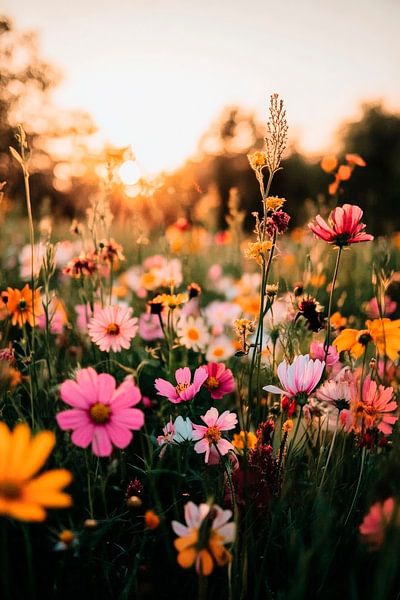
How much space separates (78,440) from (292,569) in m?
0.38

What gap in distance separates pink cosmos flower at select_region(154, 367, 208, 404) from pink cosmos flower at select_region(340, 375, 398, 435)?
32 centimetres

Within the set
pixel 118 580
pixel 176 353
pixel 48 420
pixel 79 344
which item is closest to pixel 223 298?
pixel 176 353

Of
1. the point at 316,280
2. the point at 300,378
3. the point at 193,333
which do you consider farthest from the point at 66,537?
the point at 316,280

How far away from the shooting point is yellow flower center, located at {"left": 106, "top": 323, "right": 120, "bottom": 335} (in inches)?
51.7

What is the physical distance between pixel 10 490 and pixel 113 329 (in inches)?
31.6

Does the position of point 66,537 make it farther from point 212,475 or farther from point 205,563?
point 212,475

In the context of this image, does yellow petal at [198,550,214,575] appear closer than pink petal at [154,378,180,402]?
Yes

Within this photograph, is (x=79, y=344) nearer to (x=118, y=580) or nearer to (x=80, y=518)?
(x=80, y=518)

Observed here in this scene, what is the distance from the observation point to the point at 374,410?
1066 mm

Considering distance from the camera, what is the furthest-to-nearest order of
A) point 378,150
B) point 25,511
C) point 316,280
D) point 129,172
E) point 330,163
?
1. point 378,150
2. point 330,163
3. point 316,280
4. point 129,172
5. point 25,511

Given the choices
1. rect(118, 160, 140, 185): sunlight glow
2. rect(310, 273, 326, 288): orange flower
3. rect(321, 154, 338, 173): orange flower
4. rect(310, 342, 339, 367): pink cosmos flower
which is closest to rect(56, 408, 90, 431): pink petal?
rect(310, 342, 339, 367): pink cosmos flower

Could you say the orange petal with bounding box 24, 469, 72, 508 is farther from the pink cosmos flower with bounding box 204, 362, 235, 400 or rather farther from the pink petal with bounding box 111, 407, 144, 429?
the pink cosmos flower with bounding box 204, 362, 235, 400

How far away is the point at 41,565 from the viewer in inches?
33.5

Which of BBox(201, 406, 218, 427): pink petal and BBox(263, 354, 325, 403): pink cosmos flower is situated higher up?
BBox(263, 354, 325, 403): pink cosmos flower
